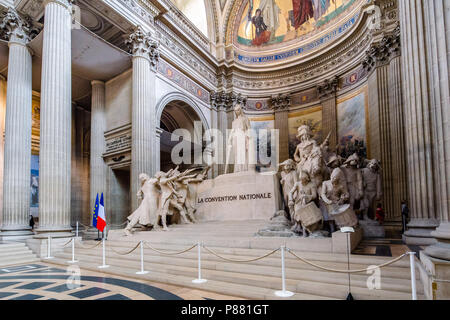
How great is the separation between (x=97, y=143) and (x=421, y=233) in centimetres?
1268

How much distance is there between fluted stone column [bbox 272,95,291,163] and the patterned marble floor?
14.2 m

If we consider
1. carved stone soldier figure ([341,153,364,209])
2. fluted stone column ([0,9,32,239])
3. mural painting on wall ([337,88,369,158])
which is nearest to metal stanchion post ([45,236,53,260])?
fluted stone column ([0,9,32,239])

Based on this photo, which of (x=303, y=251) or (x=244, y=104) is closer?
(x=303, y=251)

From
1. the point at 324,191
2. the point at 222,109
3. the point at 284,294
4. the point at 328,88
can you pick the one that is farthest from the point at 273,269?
the point at 222,109

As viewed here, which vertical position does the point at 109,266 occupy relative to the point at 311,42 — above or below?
below

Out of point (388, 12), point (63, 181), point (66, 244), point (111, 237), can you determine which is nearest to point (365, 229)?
point (111, 237)

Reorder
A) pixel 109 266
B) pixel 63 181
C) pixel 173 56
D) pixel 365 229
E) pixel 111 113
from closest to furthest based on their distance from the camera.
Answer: pixel 109 266 < pixel 365 229 < pixel 63 181 < pixel 111 113 < pixel 173 56

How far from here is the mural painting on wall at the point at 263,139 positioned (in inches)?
741

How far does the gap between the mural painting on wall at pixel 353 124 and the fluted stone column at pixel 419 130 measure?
26.7 feet

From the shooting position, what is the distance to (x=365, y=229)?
287 inches

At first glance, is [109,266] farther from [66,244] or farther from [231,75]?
[231,75]

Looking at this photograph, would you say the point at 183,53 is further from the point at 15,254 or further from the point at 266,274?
the point at 266,274

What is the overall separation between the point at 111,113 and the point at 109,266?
915 centimetres

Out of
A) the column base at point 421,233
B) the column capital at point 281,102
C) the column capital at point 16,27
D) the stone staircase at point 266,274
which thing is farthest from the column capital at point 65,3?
the column capital at point 281,102
